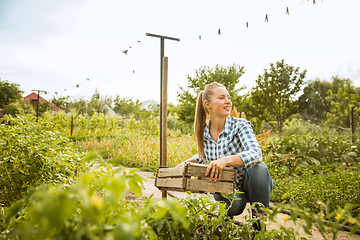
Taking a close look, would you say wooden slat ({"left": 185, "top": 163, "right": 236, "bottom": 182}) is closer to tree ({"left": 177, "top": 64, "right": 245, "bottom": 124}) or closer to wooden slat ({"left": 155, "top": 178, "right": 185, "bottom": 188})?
wooden slat ({"left": 155, "top": 178, "right": 185, "bottom": 188})

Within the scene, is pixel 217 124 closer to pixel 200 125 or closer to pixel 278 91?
pixel 200 125

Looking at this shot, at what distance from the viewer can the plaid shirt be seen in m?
1.85

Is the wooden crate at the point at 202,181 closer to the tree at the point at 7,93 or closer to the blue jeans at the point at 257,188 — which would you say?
the blue jeans at the point at 257,188

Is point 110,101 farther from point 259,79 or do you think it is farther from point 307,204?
point 307,204

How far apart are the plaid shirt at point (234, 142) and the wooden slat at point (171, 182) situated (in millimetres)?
520

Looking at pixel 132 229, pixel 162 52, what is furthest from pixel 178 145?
pixel 132 229

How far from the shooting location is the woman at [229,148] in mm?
1692

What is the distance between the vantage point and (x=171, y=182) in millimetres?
1740

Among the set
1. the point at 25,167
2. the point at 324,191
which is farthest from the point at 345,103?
the point at 25,167

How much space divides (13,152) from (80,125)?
27.9 ft

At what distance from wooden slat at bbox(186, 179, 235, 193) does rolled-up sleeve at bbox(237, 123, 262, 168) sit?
Result: 22 cm

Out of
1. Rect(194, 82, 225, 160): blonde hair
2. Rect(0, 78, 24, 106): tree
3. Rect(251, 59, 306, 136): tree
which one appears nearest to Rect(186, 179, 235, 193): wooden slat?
Rect(194, 82, 225, 160): blonde hair

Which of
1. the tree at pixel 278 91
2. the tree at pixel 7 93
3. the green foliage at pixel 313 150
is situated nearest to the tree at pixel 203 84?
the tree at pixel 278 91

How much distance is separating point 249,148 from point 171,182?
0.64m
